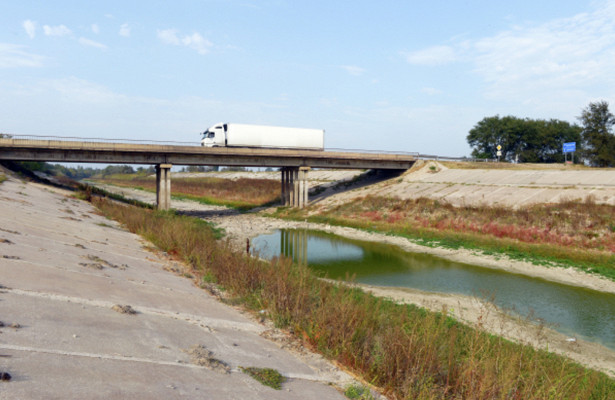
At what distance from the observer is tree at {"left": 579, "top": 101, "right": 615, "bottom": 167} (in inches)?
2657

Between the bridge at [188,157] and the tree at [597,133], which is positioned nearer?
the bridge at [188,157]

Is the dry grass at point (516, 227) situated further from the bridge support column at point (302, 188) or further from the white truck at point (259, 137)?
the white truck at point (259, 137)

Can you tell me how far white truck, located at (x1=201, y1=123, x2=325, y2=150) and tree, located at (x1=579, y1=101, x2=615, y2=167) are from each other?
47343 mm

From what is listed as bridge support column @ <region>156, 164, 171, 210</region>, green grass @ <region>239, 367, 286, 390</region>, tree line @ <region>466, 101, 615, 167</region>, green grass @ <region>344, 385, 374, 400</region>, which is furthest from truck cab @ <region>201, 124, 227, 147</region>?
tree line @ <region>466, 101, 615, 167</region>

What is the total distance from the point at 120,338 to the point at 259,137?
50056mm

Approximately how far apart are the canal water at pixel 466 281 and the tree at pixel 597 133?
184ft

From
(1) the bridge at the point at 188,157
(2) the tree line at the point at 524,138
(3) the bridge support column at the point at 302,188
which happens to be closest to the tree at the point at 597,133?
(2) the tree line at the point at 524,138

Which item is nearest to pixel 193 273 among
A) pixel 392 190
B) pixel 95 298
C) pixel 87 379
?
pixel 95 298

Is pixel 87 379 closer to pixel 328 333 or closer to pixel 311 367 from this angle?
pixel 311 367

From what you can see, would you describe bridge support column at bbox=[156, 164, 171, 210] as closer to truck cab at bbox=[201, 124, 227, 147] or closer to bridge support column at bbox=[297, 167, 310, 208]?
truck cab at bbox=[201, 124, 227, 147]

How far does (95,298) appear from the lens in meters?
8.70

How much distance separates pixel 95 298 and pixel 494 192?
137ft

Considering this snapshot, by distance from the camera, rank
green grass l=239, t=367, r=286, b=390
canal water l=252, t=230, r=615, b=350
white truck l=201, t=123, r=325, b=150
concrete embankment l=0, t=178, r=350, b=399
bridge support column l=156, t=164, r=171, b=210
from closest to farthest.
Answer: concrete embankment l=0, t=178, r=350, b=399 → green grass l=239, t=367, r=286, b=390 → canal water l=252, t=230, r=615, b=350 → bridge support column l=156, t=164, r=171, b=210 → white truck l=201, t=123, r=325, b=150

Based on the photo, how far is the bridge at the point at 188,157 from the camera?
38219mm
